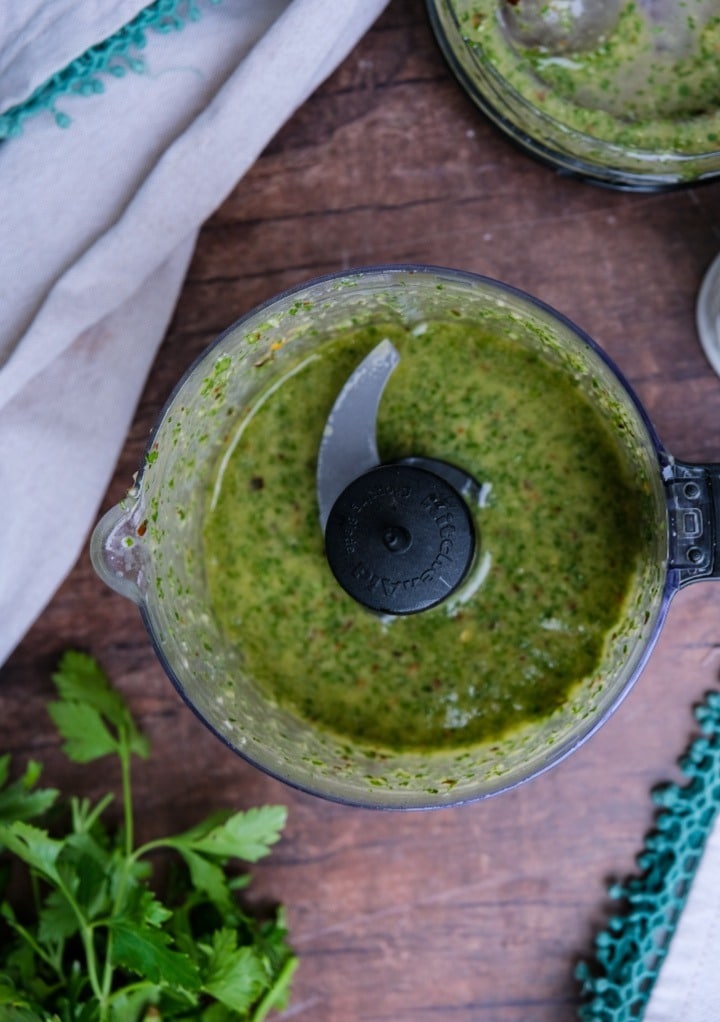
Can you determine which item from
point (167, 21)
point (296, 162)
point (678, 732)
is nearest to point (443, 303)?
point (296, 162)

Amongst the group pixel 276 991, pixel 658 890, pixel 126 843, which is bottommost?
pixel 658 890

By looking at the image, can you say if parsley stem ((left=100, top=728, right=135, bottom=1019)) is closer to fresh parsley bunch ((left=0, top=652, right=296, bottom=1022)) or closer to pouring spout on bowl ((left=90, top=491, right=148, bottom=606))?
fresh parsley bunch ((left=0, top=652, right=296, bottom=1022))

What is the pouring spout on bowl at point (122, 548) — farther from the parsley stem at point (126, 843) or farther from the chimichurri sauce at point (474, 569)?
the parsley stem at point (126, 843)

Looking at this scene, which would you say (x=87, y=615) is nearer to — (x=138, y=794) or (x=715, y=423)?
(x=138, y=794)

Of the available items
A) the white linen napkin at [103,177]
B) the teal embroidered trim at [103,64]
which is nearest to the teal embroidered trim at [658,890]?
the white linen napkin at [103,177]

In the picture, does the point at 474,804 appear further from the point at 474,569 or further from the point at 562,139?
the point at 562,139

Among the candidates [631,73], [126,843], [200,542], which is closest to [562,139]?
[631,73]
